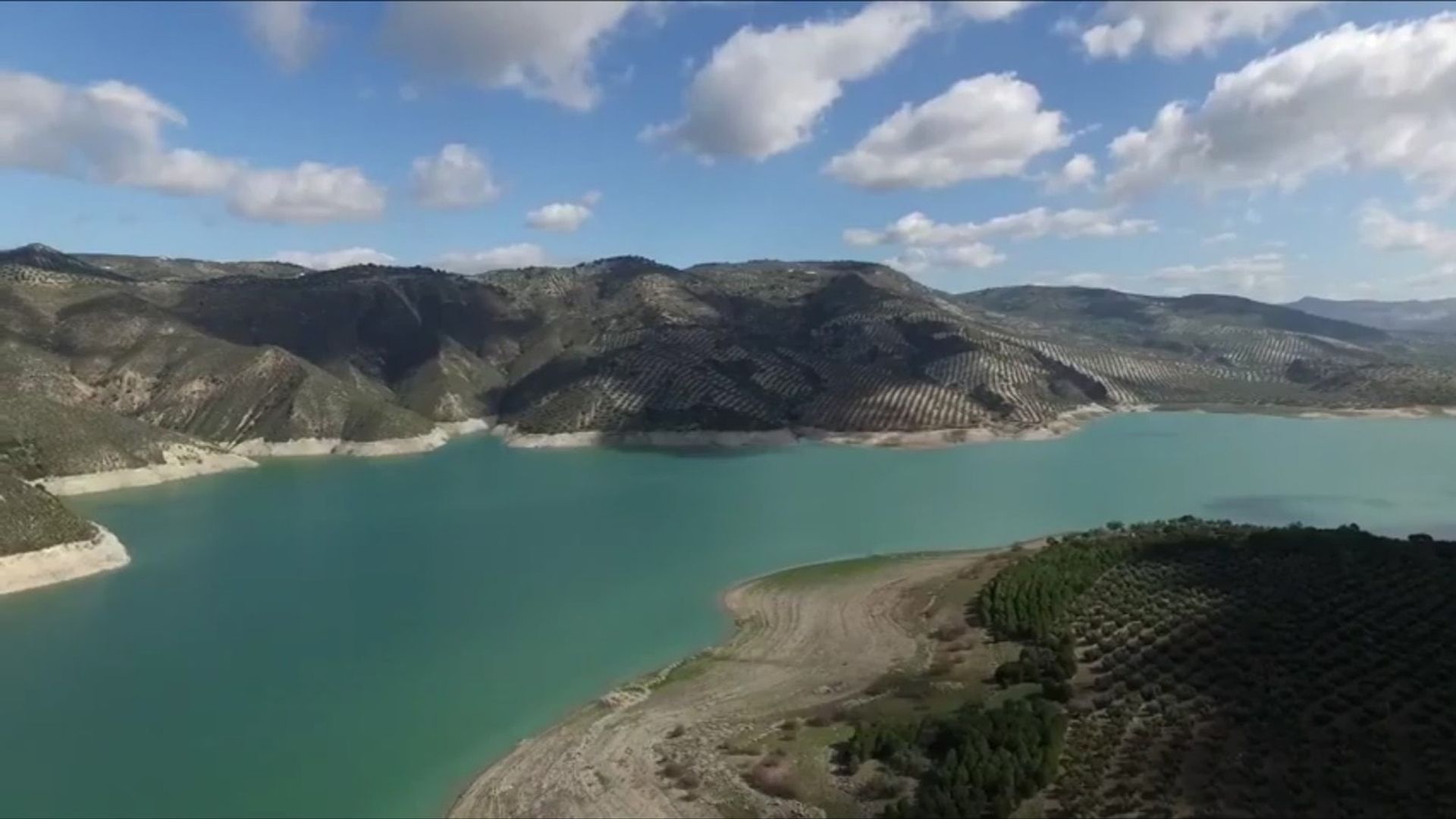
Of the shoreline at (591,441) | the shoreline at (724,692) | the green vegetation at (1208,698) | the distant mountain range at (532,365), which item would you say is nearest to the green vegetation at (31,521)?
the distant mountain range at (532,365)

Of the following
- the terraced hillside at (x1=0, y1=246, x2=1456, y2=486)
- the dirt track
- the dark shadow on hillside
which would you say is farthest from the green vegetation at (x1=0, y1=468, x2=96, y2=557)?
the dark shadow on hillside

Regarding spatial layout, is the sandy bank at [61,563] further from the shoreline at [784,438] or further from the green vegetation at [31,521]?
the shoreline at [784,438]

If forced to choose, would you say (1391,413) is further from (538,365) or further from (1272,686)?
(1272,686)

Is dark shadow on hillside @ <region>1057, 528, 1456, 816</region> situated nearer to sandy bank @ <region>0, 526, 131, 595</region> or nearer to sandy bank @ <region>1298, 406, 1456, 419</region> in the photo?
sandy bank @ <region>0, 526, 131, 595</region>

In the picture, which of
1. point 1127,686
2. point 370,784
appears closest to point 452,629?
point 370,784

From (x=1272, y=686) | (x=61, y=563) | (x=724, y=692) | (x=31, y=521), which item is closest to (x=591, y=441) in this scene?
(x=31, y=521)

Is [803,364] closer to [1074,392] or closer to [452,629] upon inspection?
[1074,392]
